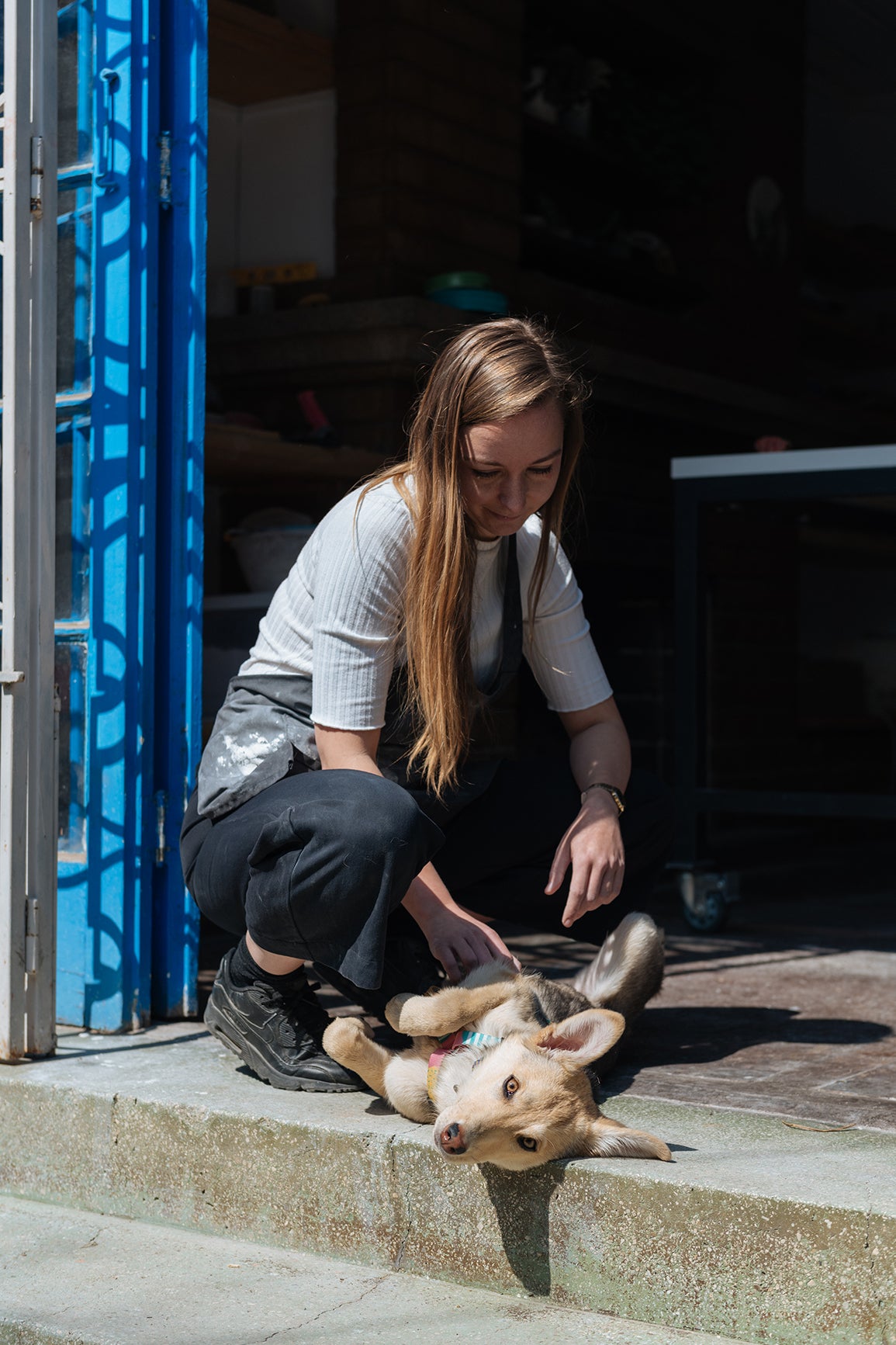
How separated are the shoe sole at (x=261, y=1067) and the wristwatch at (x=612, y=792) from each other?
25.1 inches

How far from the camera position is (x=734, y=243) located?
7.03m

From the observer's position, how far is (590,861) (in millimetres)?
2385

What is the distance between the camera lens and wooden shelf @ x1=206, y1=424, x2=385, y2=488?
166 inches

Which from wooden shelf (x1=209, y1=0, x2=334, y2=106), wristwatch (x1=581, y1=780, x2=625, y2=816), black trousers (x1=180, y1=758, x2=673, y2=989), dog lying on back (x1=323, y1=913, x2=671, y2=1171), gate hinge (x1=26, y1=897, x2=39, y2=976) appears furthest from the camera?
wooden shelf (x1=209, y1=0, x2=334, y2=106)

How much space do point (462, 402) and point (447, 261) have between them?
10.5ft

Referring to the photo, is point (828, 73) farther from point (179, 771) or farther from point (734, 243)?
point (179, 771)

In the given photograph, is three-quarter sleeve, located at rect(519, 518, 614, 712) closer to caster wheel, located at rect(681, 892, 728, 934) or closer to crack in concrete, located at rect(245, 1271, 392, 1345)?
crack in concrete, located at rect(245, 1271, 392, 1345)

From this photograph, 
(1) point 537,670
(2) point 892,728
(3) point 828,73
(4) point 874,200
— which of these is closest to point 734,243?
(3) point 828,73

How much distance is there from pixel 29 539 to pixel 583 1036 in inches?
52.8

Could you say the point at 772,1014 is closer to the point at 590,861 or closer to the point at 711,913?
the point at 590,861

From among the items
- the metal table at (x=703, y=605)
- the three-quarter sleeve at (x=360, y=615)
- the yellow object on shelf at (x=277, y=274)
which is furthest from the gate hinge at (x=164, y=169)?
the yellow object on shelf at (x=277, y=274)

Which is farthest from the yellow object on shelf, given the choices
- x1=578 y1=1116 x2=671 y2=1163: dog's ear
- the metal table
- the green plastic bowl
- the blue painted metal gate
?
x1=578 y1=1116 x2=671 y2=1163: dog's ear

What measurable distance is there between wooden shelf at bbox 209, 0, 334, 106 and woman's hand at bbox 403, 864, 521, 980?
348 centimetres

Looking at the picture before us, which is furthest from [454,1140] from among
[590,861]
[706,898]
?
[706,898]
